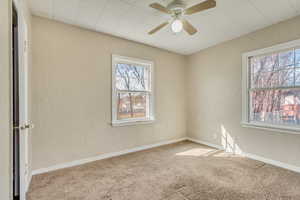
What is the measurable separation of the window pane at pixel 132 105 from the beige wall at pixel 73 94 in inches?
11.4

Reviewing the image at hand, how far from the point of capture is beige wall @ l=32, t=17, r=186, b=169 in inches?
99.8

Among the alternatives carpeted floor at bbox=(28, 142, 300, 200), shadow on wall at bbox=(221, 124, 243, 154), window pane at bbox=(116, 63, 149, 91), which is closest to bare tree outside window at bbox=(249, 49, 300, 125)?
shadow on wall at bbox=(221, 124, 243, 154)

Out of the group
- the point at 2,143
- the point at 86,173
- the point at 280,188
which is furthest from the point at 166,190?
the point at 2,143

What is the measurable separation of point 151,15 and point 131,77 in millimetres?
1450

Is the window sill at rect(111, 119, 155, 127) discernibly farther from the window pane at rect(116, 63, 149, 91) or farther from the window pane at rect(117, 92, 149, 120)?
the window pane at rect(116, 63, 149, 91)

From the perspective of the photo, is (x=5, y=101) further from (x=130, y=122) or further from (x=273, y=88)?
(x=273, y=88)

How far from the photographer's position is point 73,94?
281 cm

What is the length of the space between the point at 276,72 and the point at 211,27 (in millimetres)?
1467

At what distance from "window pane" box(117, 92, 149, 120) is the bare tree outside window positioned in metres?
2.32

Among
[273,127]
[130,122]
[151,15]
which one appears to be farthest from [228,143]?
[151,15]

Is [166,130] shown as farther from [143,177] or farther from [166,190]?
[166,190]

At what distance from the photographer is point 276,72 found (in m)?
2.85

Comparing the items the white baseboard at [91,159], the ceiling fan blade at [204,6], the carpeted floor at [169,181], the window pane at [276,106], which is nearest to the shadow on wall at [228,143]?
the carpeted floor at [169,181]

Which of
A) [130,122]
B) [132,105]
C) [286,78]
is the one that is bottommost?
[130,122]
